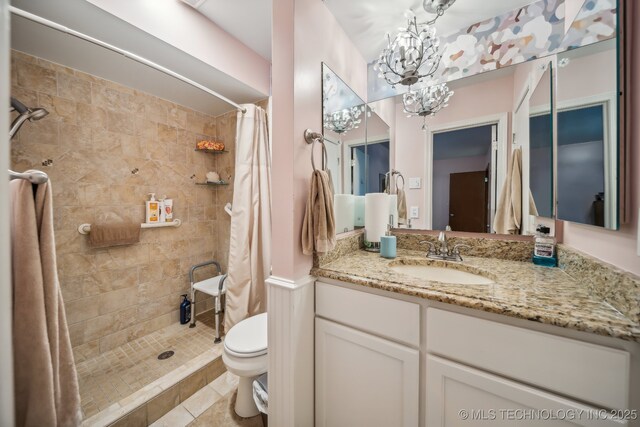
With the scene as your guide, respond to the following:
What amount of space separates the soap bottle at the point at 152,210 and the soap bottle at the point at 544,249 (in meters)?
2.73

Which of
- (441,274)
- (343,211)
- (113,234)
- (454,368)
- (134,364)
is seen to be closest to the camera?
(454,368)

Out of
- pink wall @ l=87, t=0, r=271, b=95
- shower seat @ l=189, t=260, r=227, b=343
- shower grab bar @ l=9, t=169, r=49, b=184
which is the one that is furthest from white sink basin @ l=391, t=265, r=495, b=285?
pink wall @ l=87, t=0, r=271, b=95

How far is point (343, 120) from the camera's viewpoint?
1384 millimetres

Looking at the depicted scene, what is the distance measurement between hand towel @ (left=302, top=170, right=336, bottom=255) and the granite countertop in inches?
5.1

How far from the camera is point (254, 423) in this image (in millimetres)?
1250

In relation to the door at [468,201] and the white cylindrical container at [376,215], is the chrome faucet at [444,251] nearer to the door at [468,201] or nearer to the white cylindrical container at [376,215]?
the door at [468,201]

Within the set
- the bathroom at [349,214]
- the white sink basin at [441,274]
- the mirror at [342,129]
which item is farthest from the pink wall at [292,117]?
the white sink basin at [441,274]

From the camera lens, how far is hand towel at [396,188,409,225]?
145 cm

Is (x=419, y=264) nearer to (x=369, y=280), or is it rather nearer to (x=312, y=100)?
(x=369, y=280)

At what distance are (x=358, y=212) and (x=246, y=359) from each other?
1.08 metres

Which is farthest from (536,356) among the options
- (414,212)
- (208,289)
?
(208,289)

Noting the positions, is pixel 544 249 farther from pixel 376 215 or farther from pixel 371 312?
pixel 371 312

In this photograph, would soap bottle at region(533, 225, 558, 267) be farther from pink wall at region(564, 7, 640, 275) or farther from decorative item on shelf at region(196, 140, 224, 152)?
decorative item on shelf at region(196, 140, 224, 152)

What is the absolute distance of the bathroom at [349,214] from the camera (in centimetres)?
65
